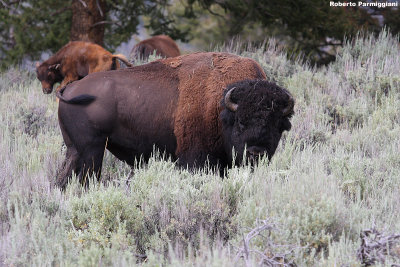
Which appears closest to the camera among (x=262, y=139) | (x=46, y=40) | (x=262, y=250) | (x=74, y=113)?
(x=262, y=250)

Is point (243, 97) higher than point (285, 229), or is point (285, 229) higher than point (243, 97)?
point (243, 97)

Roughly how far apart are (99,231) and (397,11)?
14.8m

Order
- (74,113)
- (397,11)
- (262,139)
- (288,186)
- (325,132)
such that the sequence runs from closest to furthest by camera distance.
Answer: (288,186)
(262,139)
(74,113)
(325,132)
(397,11)

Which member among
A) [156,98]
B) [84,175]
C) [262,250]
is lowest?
[84,175]

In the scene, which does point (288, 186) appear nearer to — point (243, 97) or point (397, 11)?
point (243, 97)

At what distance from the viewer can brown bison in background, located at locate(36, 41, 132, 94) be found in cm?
938

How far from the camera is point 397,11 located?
16.5 metres

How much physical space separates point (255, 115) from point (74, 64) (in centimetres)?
539

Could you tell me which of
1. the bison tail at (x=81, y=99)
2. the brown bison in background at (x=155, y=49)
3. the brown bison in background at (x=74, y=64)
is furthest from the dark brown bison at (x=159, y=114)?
the brown bison in background at (x=155, y=49)

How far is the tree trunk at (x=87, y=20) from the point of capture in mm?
11922

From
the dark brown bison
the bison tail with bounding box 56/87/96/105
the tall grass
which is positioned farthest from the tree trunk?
the bison tail with bounding box 56/87/96/105

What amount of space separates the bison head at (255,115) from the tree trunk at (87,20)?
23.5 feet

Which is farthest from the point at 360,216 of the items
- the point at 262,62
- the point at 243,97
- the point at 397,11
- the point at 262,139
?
the point at 397,11

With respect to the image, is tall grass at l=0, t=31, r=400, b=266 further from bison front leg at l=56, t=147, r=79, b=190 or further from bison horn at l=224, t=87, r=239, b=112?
bison horn at l=224, t=87, r=239, b=112
